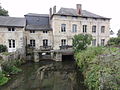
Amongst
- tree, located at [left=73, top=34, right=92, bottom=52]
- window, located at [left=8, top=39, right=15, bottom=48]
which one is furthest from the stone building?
tree, located at [left=73, top=34, right=92, bottom=52]

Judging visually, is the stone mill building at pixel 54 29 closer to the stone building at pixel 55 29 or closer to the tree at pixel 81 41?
the stone building at pixel 55 29

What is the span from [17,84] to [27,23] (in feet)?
47.9

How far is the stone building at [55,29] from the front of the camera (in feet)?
60.0

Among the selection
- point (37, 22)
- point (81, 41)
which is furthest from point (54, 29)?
point (81, 41)

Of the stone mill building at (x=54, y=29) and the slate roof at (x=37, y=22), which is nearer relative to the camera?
the stone mill building at (x=54, y=29)

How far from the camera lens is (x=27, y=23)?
869 inches

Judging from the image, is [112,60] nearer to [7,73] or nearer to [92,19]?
[7,73]

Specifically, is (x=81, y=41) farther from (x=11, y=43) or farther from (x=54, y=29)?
(x=11, y=43)

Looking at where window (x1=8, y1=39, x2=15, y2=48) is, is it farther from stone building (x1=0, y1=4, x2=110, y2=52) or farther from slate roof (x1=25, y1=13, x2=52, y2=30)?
slate roof (x1=25, y1=13, x2=52, y2=30)

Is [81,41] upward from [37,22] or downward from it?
downward

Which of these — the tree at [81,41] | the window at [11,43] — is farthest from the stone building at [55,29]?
the tree at [81,41]

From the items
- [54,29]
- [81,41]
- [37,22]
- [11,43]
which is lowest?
[11,43]

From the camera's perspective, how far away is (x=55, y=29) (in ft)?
67.7

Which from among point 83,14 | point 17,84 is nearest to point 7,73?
point 17,84
